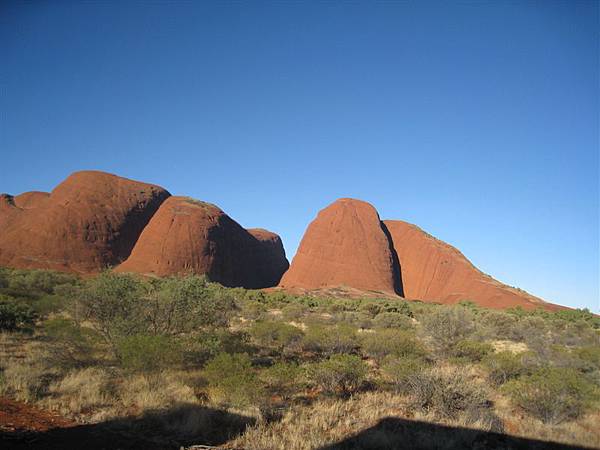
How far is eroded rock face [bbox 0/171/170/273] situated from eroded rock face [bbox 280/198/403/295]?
2582 cm

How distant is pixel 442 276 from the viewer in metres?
56.0

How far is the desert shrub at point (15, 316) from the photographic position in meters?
12.9

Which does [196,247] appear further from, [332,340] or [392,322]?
[332,340]

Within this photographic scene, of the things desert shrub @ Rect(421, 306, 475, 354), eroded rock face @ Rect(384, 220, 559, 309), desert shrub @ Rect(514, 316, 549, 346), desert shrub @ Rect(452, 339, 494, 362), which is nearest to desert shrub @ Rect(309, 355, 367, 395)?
desert shrub @ Rect(452, 339, 494, 362)

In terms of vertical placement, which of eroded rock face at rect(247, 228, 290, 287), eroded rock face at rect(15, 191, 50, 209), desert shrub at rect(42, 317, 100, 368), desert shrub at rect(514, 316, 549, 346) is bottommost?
desert shrub at rect(42, 317, 100, 368)

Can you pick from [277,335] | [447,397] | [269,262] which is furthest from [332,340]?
[269,262]

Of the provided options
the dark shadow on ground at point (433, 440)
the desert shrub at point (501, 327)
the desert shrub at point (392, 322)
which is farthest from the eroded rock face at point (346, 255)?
the dark shadow on ground at point (433, 440)

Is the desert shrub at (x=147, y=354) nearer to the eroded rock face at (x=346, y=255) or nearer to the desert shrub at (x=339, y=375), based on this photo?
the desert shrub at (x=339, y=375)

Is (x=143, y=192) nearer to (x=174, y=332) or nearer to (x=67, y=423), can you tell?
(x=174, y=332)

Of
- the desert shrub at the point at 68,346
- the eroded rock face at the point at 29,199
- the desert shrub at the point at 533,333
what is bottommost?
the desert shrub at the point at 68,346

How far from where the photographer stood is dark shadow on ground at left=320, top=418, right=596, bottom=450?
5.22m

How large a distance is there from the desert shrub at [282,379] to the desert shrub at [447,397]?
8.27 feet

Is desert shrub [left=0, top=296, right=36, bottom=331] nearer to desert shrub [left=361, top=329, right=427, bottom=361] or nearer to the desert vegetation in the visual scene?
the desert vegetation

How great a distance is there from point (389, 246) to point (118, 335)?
189 ft
